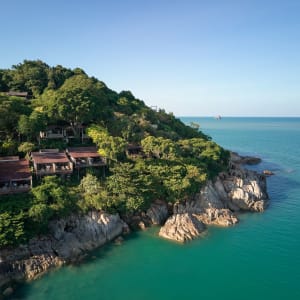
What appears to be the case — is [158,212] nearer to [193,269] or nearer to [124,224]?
[124,224]

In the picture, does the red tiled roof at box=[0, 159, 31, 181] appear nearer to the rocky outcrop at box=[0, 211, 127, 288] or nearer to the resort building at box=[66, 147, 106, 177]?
the resort building at box=[66, 147, 106, 177]

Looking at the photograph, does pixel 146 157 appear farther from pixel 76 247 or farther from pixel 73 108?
pixel 76 247

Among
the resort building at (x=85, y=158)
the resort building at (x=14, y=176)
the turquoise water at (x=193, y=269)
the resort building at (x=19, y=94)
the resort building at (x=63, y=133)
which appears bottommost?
the turquoise water at (x=193, y=269)

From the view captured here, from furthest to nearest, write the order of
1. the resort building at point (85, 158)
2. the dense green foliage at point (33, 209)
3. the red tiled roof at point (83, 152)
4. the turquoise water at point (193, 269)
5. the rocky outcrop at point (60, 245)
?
the red tiled roof at point (83, 152) < the resort building at point (85, 158) < the dense green foliage at point (33, 209) < the rocky outcrop at point (60, 245) < the turquoise water at point (193, 269)

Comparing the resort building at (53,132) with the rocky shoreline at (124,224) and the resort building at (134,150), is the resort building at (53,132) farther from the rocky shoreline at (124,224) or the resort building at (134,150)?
the rocky shoreline at (124,224)

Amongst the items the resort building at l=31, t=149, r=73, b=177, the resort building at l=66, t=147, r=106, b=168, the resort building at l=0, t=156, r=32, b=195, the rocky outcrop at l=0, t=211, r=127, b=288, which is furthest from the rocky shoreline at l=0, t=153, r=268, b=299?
the resort building at l=66, t=147, r=106, b=168

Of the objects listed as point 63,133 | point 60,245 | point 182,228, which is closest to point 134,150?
point 63,133

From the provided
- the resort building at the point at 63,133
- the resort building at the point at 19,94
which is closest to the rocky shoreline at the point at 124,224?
the resort building at the point at 63,133
